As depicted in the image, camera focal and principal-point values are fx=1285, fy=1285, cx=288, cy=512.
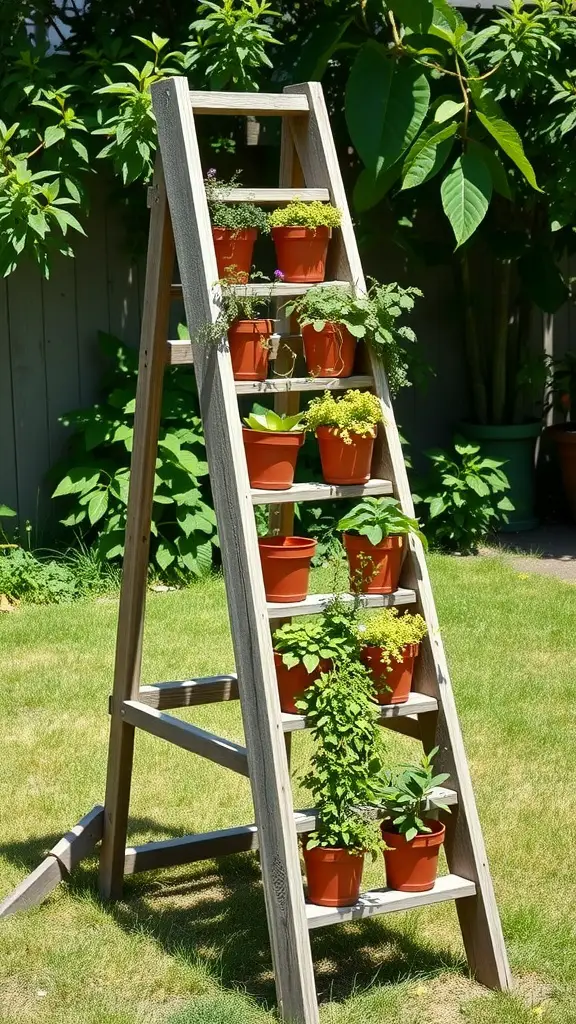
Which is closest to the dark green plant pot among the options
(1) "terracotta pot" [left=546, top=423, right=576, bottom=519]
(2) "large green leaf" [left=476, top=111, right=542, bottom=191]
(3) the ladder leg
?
(1) "terracotta pot" [left=546, top=423, right=576, bottom=519]

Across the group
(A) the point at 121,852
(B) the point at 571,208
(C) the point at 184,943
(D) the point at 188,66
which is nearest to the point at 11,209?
(D) the point at 188,66

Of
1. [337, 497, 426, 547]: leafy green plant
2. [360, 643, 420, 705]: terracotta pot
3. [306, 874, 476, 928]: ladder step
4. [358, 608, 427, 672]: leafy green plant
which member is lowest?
[306, 874, 476, 928]: ladder step

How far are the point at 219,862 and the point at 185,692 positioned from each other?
0.59m

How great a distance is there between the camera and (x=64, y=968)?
3.04m

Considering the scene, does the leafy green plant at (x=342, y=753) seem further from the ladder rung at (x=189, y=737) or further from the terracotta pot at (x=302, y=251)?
the terracotta pot at (x=302, y=251)

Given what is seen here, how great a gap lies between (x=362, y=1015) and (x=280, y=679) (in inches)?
29.4

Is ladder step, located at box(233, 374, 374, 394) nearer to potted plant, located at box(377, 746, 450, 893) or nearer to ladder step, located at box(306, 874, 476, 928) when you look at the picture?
potted plant, located at box(377, 746, 450, 893)

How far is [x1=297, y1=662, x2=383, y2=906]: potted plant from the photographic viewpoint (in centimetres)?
283

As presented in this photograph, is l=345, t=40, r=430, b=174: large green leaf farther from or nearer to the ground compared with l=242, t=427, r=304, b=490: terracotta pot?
farther from the ground

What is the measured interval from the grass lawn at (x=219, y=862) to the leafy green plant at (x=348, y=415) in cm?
127

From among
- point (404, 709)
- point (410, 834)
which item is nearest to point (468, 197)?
point (404, 709)

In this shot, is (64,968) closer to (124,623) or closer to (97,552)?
(124,623)

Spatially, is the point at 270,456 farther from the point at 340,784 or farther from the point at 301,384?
the point at 340,784

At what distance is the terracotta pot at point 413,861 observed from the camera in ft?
9.45
